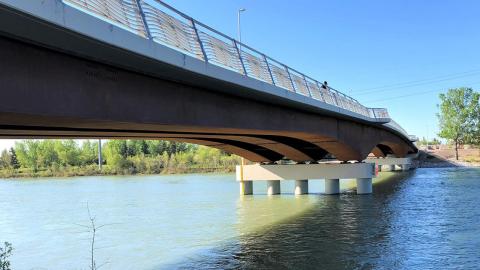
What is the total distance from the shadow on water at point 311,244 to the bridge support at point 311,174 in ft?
27.3

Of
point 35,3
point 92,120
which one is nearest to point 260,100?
point 92,120

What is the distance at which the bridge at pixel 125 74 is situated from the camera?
A: 897 cm

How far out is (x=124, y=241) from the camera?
18.9 m

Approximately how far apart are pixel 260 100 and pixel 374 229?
6.65 meters

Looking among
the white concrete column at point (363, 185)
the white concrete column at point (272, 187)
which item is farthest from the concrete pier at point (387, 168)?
the white concrete column at point (272, 187)

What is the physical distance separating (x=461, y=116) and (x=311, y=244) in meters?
A: 81.6

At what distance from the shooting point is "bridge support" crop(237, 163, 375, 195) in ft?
114

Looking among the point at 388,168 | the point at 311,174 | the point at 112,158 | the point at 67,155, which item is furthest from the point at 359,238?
the point at 67,155

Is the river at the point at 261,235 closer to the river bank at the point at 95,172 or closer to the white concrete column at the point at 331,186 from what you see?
the white concrete column at the point at 331,186

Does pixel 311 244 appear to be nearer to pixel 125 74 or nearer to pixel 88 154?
pixel 125 74

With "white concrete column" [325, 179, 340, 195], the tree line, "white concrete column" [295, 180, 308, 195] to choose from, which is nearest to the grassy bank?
the tree line

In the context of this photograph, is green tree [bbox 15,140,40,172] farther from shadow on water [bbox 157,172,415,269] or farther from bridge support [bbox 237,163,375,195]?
shadow on water [bbox 157,172,415,269]

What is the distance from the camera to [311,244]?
16.8 m

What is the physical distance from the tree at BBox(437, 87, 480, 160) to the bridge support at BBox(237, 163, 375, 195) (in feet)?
200
